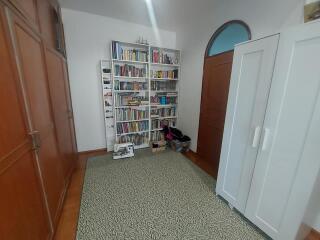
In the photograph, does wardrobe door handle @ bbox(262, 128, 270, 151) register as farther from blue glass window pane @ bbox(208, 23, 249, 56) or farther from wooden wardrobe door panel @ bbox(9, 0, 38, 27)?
wooden wardrobe door panel @ bbox(9, 0, 38, 27)

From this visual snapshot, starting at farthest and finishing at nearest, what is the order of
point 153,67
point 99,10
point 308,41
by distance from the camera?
point 153,67 → point 99,10 → point 308,41

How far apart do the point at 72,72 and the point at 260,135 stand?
10.4 feet

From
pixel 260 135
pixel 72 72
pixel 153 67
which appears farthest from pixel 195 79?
pixel 72 72

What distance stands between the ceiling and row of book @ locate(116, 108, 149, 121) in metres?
1.80

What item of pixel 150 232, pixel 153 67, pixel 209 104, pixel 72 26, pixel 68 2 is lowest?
pixel 150 232

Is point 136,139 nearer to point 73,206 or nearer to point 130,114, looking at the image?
point 130,114

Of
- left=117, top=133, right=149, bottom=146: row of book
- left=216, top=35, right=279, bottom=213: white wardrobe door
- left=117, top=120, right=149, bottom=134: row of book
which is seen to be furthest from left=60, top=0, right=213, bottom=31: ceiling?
left=117, top=133, right=149, bottom=146: row of book

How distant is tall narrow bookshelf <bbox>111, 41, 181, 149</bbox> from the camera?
301 cm

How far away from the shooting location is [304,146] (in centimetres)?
111

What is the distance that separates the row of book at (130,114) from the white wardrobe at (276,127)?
2007 mm

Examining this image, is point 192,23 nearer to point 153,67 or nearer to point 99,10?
point 153,67

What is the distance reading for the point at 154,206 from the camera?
1798mm

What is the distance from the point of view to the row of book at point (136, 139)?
330cm

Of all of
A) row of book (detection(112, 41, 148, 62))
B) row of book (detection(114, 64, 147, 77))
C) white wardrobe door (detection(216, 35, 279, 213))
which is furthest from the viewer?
row of book (detection(114, 64, 147, 77))
